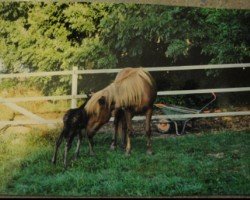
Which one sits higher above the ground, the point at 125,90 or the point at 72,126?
the point at 125,90

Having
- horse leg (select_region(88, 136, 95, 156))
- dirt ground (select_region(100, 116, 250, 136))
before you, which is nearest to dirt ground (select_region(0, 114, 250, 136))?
dirt ground (select_region(100, 116, 250, 136))

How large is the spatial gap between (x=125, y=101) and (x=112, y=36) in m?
0.55

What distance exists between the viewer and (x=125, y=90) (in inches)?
152

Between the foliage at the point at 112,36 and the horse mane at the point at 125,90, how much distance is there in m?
0.09

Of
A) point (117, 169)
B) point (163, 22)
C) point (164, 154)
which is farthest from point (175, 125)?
point (163, 22)

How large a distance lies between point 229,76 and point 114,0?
111cm

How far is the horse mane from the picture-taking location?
12.5ft

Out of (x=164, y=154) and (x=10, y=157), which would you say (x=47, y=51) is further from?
(x=164, y=154)

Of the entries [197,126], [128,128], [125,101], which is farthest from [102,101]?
[197,126]

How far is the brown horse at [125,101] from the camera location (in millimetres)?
3803

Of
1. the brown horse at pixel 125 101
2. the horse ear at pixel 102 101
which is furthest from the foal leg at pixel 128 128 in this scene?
the horse ear at pixel 102 101

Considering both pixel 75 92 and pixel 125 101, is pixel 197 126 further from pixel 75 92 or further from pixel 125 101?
pixel 75 92

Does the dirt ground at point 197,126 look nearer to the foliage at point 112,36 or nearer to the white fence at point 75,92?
the white fence at point 75,92

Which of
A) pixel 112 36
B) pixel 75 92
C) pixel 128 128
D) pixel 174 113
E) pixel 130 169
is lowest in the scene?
pixel 130 169
